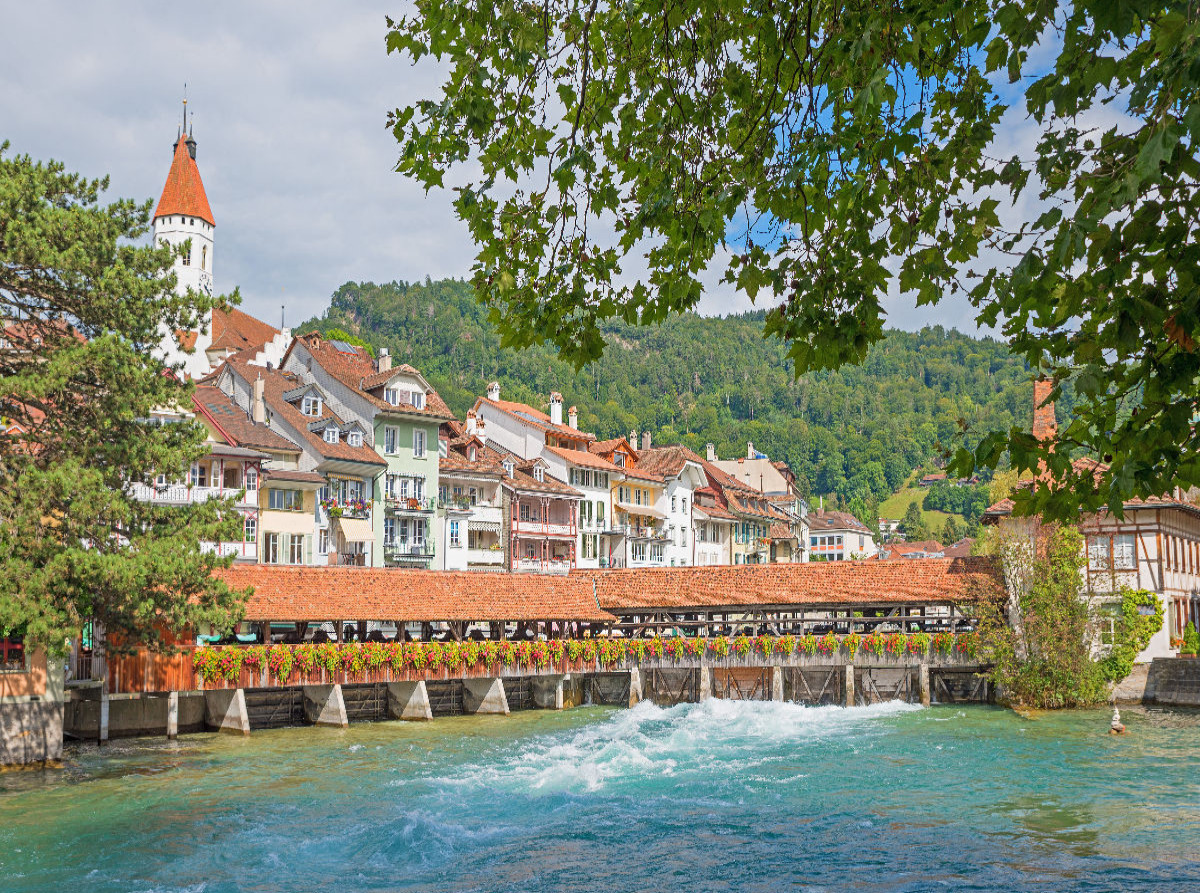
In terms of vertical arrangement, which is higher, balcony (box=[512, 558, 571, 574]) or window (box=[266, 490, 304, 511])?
window (box=[266, 490, 304, 511])

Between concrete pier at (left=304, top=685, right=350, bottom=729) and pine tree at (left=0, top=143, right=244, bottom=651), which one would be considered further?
concrete pier at (left=304, top=685, right=350, bottom=729)

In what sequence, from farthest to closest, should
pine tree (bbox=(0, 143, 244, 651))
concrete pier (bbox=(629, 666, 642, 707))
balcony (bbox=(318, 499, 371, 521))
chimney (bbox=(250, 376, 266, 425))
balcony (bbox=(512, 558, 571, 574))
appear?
balcony (bbox=(512, 558, 571, 574)), chimney (bbox=(250, 376, 266, 425)), balcony (bbox=(318, 499, 371, 521)), concrete pier (bbox=(629, 666, 642, 707)), pine tree (bbox=(0, 143, 244, 651))

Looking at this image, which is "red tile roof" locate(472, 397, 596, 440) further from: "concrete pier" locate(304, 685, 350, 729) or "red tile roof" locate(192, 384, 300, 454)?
"concrete pier" locate(304, 685, 350, 729)

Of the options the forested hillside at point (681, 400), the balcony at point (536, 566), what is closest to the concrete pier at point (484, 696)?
the balcony at point (536, 566)

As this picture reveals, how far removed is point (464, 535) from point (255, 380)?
11.7m

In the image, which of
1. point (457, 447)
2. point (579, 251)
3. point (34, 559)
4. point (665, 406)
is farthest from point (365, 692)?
point (665, 406)

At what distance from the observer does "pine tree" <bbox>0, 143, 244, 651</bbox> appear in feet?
72.2

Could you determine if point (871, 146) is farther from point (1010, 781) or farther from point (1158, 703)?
point (1158, 703)

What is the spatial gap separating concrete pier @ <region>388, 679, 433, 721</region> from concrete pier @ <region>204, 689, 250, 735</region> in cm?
492

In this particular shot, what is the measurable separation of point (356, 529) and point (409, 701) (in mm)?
14855

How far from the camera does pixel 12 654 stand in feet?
79.6

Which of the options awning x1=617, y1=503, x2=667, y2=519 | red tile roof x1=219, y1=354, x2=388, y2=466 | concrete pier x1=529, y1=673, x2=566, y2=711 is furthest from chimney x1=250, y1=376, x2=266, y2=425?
awning x1=617, y1=503, x2=667, y2=519

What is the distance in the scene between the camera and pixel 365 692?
35.7 m

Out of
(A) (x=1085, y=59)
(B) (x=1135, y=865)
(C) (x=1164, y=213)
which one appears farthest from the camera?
(B) (x=1135, y=865)
